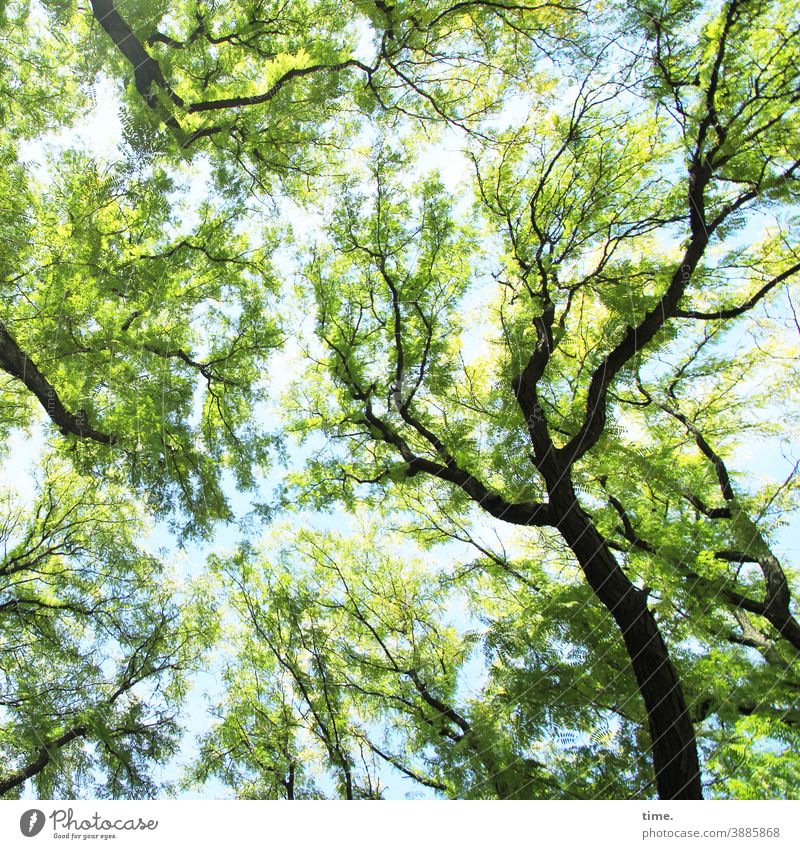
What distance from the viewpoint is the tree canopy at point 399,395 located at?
3.55 m

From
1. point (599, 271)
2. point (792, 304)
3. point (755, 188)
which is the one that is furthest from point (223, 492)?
point (792, 304)

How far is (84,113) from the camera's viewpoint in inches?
153

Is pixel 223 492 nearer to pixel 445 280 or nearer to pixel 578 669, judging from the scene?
pixel 445 280

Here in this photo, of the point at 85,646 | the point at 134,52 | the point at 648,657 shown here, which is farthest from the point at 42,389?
the point at 648,657
